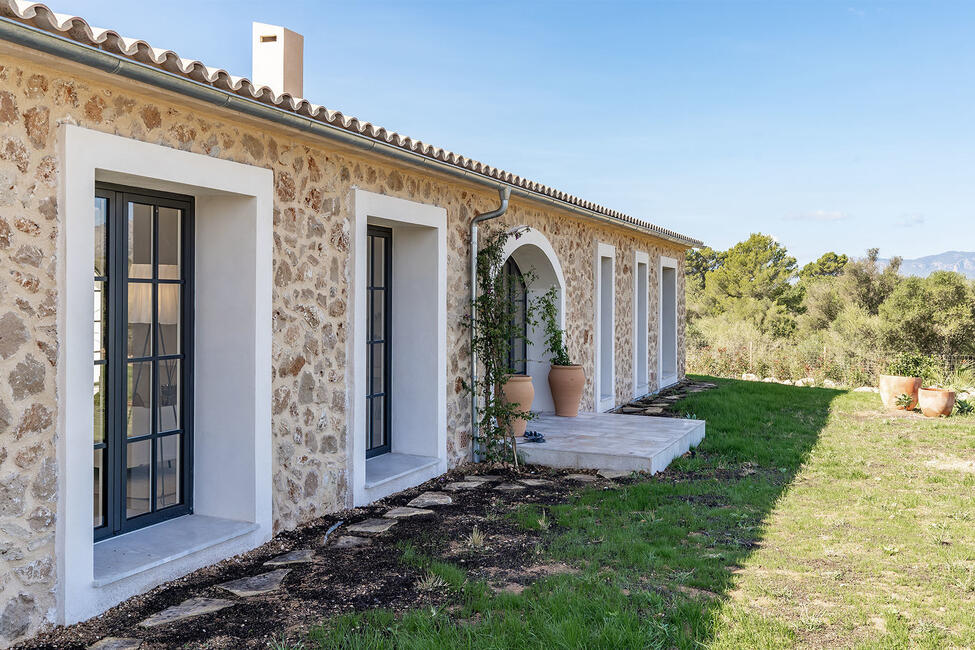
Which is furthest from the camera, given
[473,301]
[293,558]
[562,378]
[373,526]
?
[562,378]

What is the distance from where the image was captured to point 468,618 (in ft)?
11.7

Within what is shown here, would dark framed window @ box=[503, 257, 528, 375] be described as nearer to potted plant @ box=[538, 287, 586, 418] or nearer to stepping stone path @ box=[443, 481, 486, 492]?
potted plant @ box=[538, 287, 586, 418]

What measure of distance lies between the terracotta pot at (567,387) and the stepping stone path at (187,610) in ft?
20.0

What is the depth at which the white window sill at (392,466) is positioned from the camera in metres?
5.95

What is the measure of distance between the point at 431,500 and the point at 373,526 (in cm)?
85

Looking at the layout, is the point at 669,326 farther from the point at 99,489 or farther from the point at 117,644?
the point at 117,644

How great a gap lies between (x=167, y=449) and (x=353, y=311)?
5.48ft

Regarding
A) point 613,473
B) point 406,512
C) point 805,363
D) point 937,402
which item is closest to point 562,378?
point 613,473

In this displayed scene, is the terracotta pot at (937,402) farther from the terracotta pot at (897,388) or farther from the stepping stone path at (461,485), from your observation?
the stepping stone path at (461,485)

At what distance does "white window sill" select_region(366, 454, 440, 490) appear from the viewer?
5.95 meters

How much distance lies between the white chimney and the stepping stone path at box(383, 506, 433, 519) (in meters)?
3.88

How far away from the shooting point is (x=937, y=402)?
10836 mm

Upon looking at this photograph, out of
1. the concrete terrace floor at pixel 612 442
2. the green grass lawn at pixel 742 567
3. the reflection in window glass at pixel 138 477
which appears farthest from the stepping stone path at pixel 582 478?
the reflection in window glass at pixel 138 477

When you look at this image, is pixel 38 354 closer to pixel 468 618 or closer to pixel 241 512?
pixel 241 512
